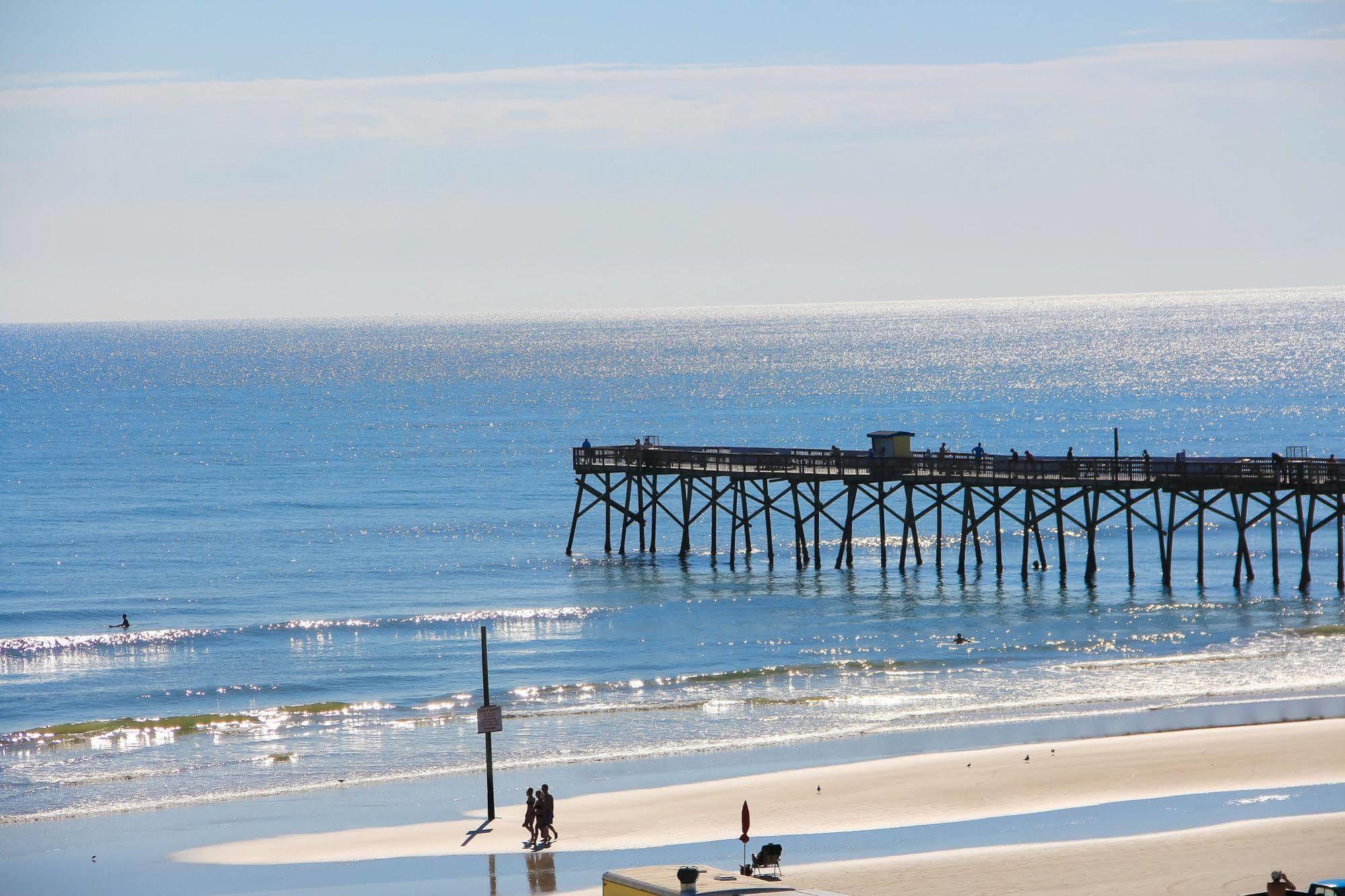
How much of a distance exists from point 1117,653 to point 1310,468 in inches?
328

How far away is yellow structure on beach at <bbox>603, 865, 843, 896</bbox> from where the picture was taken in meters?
16.3

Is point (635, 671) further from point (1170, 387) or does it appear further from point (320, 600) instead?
point (1170, 387)

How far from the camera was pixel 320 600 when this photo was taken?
51.1 meters

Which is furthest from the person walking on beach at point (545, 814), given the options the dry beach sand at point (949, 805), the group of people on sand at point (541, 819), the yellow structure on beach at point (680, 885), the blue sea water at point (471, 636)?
the yellow structure on beach at point (680, 885)

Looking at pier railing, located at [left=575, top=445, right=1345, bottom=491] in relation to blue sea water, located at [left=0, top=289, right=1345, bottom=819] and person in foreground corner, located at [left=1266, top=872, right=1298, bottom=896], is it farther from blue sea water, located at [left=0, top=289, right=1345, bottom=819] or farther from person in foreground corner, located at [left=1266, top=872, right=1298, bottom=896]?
person in foreground corner, located at [left=1266, top=872, right=1298, bottom=896]

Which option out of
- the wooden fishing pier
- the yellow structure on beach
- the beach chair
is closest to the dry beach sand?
the beach chair

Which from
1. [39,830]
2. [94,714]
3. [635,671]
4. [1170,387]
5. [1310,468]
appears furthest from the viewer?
[1170,387]

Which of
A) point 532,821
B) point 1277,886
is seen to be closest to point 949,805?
point 532,821

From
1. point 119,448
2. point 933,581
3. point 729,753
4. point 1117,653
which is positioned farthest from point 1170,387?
point 729,753

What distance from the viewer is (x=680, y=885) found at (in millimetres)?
16578

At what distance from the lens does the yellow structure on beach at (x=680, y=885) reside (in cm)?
1627

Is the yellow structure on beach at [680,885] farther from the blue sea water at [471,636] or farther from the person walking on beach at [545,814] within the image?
the blue sea water at [471,636]

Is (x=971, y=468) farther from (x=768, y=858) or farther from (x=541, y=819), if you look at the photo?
(x=768, y=858)

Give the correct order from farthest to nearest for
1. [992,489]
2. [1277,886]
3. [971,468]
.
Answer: [992,489], [971,468], [1277,886]
